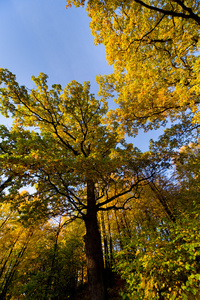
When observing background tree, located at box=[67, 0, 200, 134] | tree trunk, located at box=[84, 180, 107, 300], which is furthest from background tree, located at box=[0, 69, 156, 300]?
background tree, located at box=[67, 0, 200, 134]

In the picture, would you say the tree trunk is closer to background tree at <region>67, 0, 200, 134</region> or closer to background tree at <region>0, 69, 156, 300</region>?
background tree at <region>0, 69, 156, 300</region>

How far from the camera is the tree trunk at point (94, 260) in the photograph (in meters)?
4.03

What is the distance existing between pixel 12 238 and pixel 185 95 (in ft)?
38.9

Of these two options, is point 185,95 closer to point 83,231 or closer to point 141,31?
point 141,31

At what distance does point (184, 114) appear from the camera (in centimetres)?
699

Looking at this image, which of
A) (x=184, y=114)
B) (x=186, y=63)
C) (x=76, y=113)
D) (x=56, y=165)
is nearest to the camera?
(x=56, y=165)

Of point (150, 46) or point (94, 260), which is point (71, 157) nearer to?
point (94, 260)

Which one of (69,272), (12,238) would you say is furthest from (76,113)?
(69,272)

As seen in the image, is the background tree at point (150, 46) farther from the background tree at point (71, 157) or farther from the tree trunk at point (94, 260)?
the tree trunk at point (94, 260)

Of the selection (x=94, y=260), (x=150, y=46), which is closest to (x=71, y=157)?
(x=94, y=260)

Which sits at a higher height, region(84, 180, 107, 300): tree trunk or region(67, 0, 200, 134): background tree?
region(67, 0, 200, 134): background tree

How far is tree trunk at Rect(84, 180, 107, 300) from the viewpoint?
403 centimetres

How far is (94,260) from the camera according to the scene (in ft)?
14.8

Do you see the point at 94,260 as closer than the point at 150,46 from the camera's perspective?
Yes
